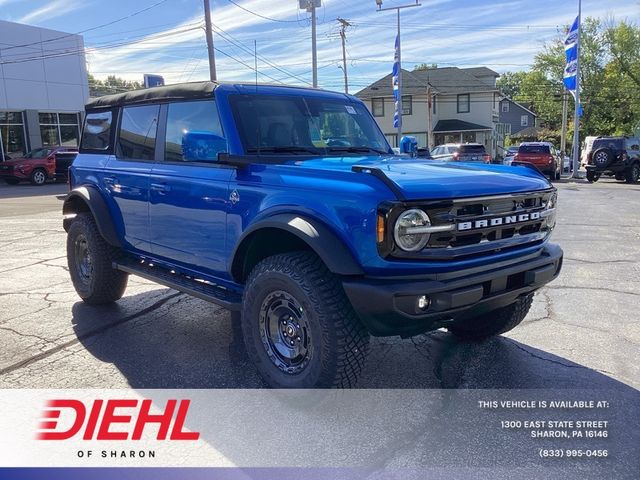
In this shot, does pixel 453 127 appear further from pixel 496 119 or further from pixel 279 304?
pixel 279 304

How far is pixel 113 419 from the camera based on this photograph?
316 centimetres

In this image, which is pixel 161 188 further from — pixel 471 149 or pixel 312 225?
pixel 471 149

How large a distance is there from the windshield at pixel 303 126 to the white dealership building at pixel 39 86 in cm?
2768

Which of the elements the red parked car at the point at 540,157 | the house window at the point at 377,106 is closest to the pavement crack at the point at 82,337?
the red parked car at the point at 540,157

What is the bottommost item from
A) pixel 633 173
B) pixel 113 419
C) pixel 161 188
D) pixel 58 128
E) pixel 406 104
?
pixel 113 419

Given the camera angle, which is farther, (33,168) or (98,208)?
(33,168)

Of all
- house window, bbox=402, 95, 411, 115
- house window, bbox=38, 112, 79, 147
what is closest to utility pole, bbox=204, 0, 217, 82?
house window, bbox=38, 112, 79, 147

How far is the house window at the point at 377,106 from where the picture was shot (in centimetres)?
4720

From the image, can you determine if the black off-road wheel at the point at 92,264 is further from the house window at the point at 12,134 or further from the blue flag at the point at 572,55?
the house window at the point at 12,134

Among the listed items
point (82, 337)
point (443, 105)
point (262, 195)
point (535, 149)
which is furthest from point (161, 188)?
point (443, 105)

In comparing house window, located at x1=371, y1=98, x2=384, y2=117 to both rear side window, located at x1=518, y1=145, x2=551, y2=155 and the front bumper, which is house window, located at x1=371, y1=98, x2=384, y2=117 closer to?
rear side window, located at x1=518, y1=145, x2=551, y2=155

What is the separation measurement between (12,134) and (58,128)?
2792mm

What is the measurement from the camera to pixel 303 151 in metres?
3.92

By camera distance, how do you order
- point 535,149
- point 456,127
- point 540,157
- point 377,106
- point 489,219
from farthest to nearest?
point 456,127 < point 377,106 < point 535,149 < point 540,157 < point 489,219
